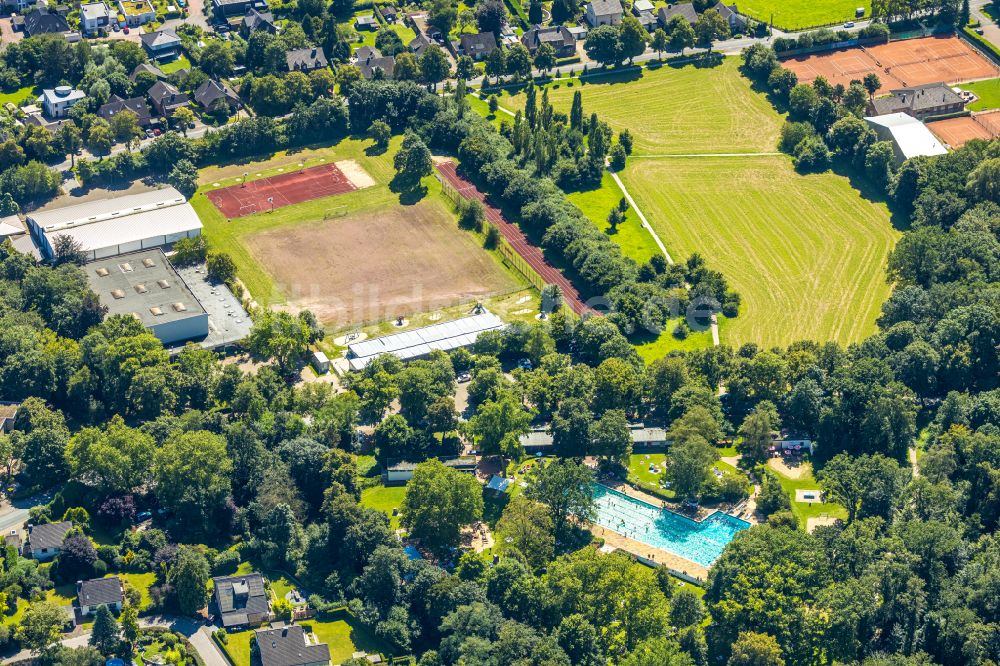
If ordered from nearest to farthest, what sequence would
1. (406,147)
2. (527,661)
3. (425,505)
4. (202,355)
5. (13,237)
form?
(527,661), (425,505), (202,355), (13,237), (406,147)

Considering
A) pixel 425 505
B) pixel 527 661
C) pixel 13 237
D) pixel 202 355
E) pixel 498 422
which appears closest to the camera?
pixel 527 661

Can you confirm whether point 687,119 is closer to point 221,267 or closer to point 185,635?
point 221,267

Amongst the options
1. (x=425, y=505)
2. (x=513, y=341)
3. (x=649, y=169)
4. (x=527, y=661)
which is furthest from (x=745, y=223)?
(x=527, y=661)

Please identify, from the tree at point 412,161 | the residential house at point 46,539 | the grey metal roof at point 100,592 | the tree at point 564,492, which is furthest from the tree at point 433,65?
the grey metal roof at point 100,592

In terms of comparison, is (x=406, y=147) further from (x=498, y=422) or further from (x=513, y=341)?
(x=498, y=422)

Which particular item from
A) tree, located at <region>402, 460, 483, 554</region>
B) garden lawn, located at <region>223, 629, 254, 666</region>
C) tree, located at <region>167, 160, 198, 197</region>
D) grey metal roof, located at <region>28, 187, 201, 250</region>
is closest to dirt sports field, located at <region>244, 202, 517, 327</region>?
grey metal roof, located at <region>28, 187, 201, 250</region>

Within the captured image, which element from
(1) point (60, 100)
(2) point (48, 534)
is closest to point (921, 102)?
(1) point (60, 100)

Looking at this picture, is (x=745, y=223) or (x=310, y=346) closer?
(x=310, y=346)
